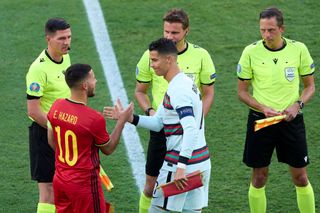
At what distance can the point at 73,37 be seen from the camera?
11.9 m

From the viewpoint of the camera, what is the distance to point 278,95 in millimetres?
7406

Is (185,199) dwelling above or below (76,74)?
below

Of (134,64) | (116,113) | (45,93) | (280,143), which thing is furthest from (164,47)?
(134,64)

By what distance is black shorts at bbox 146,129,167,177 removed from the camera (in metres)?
7.21

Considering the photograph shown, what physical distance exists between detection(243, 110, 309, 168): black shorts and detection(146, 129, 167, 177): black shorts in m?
0.85

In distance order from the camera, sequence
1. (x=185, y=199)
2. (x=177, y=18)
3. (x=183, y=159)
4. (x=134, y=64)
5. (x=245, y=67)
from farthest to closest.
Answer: (x=134, y=64) < (x=245, y=67) < (x=177, y=18) < (x=185, y=199) < (x=183, y=159)

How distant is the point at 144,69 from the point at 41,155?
1.14 m

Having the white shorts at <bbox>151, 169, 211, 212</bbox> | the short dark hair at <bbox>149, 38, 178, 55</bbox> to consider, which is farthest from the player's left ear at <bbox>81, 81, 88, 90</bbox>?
the white shorts at <bbox>151, 169, 211, 212</bbox>

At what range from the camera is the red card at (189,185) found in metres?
6.25

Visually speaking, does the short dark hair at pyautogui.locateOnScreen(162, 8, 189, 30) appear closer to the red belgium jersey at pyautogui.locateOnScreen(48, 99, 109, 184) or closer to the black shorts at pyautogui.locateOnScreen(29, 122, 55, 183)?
the red belgium jersey at pyautogui.locateOnScreen(48, 99, 109, 184)

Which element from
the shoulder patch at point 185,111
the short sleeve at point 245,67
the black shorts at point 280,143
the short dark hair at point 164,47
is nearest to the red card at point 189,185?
the shoulder patch at point 185,111

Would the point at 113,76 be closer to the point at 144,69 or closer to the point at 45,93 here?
the point at 144,69

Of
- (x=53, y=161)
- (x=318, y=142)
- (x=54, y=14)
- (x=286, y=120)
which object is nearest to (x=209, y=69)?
(x=286, y=120)

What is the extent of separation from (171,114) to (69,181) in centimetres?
91
